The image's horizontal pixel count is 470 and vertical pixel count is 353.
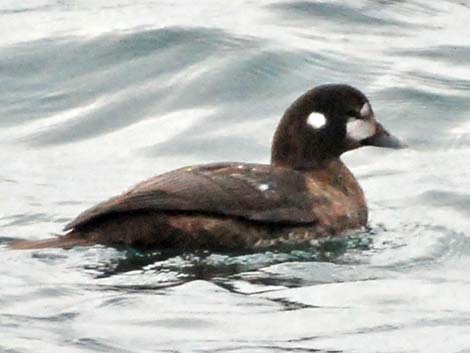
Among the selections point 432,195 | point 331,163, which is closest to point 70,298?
point 331,163

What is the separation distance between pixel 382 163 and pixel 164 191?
3190 mm

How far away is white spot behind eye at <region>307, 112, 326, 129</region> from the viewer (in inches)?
439

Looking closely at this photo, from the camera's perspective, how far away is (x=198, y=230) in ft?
33.3

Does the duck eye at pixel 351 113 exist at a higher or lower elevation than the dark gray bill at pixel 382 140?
higher

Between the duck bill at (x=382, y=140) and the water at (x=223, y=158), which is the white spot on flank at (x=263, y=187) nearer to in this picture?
the water at (x=223, y=158)

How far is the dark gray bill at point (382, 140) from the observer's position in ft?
37.6

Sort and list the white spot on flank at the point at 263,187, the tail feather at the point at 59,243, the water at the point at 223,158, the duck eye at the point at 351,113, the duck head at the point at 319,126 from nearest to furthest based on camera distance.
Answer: the water at the point at 223,158
the tail feather at the point at 59,243
the white spot on flank at the point at 263,187
the duck head at the point at 319,126
the duck eye at the point at 351,113

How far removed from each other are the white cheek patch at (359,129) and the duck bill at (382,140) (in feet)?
0.13

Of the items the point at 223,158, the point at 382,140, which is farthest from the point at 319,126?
the point at 223,158

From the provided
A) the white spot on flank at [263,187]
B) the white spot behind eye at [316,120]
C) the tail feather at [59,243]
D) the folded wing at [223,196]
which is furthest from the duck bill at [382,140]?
the tail feather at [59,243]

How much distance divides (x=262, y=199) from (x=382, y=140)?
1.38 m

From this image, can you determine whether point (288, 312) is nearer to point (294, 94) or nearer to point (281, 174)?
point (281, 174)

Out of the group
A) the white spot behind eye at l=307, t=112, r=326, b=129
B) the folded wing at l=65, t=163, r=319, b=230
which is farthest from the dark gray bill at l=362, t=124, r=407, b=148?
the folded wing at l=65, t=163, r=319, b=230

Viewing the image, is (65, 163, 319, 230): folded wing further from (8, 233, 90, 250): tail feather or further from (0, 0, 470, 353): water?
(0, 0, 470, 353): water
